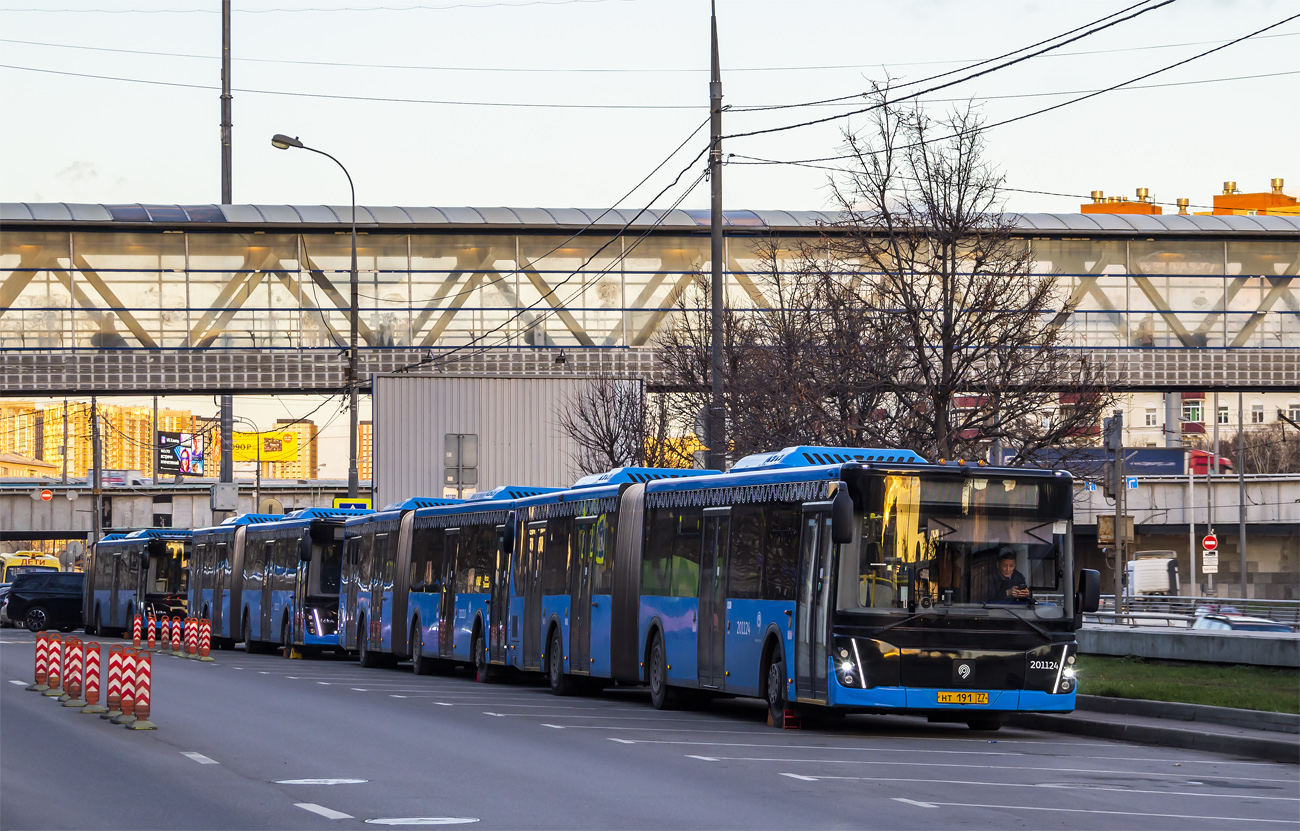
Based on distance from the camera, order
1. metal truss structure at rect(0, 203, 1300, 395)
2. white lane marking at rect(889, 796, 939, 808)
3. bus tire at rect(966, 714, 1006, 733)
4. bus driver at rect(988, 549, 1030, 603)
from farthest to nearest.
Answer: metal truss structure at rect(0, 203, 1300, 395) → bus tire at rect(966, 714, 1006, 733) → bus driver at rect(988, 549, 1030, 603) → white lane marking at rect(889, 796, 939, 808)

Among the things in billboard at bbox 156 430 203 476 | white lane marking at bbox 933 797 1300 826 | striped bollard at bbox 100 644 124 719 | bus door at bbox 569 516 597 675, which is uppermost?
billboard at bbox 156 430 203 476

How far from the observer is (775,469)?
Result: 66.4 feet

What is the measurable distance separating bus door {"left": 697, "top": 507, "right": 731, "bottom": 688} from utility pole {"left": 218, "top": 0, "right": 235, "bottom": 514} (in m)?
38.0

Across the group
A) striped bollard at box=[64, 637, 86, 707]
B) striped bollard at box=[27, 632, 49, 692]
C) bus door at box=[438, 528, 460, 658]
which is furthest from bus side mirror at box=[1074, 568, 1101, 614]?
bus door at box=[438, 528, 460, 658]

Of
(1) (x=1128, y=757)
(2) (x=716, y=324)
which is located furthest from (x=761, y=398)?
(1) (x=1128, y=757)

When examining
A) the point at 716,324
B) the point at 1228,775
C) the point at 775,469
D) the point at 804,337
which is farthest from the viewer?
the point at 804,337

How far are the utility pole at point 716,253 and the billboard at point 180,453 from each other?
78.3 m

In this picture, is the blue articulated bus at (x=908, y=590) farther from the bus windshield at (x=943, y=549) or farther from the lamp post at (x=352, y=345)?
the lamp post at (x=352, y=345)

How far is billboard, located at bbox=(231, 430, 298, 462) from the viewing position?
5172 inches

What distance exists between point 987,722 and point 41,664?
41.6ft

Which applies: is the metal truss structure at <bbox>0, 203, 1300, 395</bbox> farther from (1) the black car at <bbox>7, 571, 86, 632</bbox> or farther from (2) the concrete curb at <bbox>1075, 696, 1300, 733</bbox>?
(2) the concrete curb at <bbox>1075, 696, 1300, 733</bbox>

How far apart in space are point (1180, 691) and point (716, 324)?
30.2 ft

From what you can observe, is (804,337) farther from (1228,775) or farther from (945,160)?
(1228,775)

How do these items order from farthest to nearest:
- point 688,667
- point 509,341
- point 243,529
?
point 509,341 → point 243,529 → point 688,667
